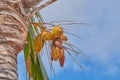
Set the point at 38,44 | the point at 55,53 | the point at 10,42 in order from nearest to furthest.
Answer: the point at 10,42, the point at 55,53, the point at 38,44

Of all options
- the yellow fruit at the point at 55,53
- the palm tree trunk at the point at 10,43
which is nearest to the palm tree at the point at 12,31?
the palm tree trunk at the point at 10,43

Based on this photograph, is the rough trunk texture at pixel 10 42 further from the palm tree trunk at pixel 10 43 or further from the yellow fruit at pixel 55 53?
the yellow fruit at pixel 55 53

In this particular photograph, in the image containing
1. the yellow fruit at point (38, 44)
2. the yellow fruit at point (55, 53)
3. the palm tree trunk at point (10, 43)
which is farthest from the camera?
the yellow fruit at point (38, 44)

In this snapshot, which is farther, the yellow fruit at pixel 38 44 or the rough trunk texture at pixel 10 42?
the yellow fruit at pixel 38 44

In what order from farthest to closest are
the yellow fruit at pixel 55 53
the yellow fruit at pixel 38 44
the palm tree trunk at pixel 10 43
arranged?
1. the yellow fruit at pixel 38 44
2. the yellow fruit at pixel 55 53
3. the palm tree trunk at pixel 10 43

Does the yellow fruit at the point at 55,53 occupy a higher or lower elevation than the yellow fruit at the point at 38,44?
lower

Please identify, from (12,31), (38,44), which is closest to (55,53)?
(38,44)

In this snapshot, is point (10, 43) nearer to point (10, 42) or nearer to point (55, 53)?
point (10, 42)

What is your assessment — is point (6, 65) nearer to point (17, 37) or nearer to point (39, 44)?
point (17, 37)

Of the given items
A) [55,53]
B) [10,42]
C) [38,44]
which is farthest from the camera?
[38,44]
